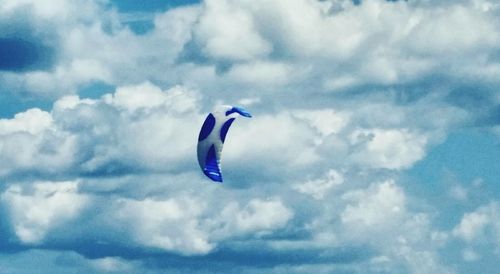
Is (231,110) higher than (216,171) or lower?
higher

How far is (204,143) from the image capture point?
120m

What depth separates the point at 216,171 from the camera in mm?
117875

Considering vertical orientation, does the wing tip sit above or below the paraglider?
below

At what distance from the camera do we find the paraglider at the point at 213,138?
11794cm

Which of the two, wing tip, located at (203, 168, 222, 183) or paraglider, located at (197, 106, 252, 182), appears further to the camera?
paraglider, located at (197, 106, 252, 182)

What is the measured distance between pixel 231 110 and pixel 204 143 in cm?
649

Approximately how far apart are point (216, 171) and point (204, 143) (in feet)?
15.2

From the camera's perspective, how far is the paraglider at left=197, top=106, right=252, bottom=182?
117938mm

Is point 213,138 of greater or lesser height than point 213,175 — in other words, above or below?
above

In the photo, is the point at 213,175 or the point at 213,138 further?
the point at 213,138

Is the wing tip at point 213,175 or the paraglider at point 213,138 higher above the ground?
the paraglider at point 213,138

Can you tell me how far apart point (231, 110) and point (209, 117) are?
3374 millimetres

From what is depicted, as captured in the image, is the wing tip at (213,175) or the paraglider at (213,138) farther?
the paraglider at (213,138)

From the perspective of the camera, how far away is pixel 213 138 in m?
120
